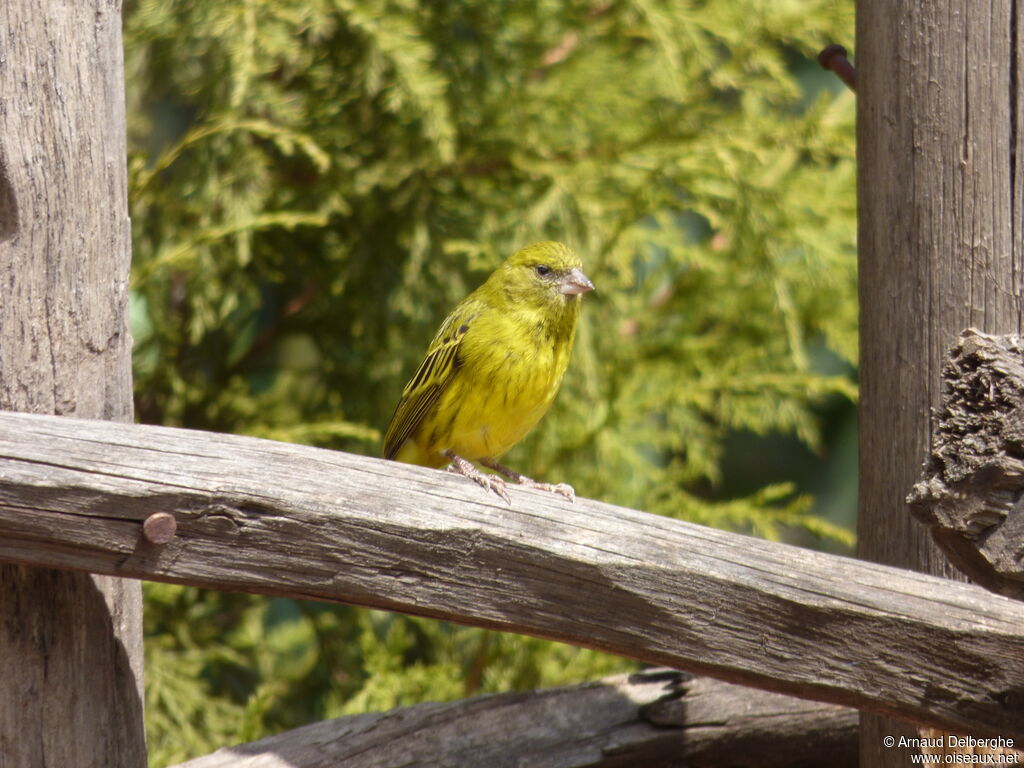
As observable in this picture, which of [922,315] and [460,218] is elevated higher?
[460,218]

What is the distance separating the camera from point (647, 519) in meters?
2.12

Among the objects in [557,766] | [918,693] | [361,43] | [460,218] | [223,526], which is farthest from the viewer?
[460,218]

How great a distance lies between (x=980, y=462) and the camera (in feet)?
6.41

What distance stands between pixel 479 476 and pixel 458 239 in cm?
189

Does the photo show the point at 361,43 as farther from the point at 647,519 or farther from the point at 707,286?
the point at 647,519

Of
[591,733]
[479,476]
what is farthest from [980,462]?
[591,733]

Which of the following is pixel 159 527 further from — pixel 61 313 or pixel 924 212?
pixel 924 212

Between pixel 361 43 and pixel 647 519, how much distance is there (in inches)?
102

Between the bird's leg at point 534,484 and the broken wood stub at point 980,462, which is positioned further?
the bird's leg at point 534,484

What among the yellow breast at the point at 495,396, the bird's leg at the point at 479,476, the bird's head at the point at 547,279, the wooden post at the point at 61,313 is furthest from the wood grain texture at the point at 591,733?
the bird's head at the point at 547,279

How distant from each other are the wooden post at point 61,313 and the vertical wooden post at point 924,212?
1.62 meters

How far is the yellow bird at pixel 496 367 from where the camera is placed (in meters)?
3.21

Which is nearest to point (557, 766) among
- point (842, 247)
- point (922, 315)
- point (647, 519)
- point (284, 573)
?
point (647, 519)

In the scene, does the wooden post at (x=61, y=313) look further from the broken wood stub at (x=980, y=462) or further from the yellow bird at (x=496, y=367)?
the broken wood stub at (x=980, y=462)
